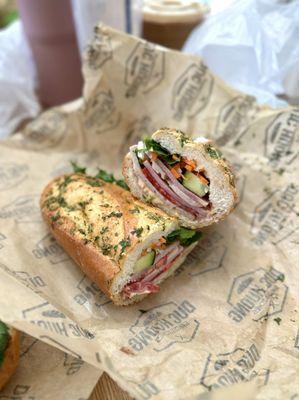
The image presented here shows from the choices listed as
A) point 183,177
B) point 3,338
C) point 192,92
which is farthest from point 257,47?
point 3,338

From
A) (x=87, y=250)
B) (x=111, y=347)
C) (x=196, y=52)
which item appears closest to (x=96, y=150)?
(x=196, y=52)

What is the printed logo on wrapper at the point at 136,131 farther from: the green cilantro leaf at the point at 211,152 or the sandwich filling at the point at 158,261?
the sandwich filling at the point at 158,261

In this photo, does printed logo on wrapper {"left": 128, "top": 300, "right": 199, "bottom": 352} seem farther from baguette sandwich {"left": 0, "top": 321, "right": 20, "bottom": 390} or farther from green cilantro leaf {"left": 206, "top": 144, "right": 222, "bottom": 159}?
green cilantro leaf {"left": 206, "top": 144, "right": 222, "bottom": 159}

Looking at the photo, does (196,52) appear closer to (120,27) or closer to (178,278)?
(120,27)

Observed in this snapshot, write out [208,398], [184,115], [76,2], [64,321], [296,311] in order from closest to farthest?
[208,398] < [64,321] < [296,311] < [184,115] < [76,2]

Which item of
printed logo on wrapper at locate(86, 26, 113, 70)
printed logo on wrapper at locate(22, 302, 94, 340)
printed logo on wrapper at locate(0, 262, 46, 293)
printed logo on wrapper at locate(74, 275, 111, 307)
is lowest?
printed logo on wrapper at locate(74, 275, 111, 307)

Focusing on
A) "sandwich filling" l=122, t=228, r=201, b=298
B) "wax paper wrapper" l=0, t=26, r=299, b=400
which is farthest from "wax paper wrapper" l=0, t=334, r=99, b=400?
"sandwich filling" l=122, t=228, r=201, b=298
